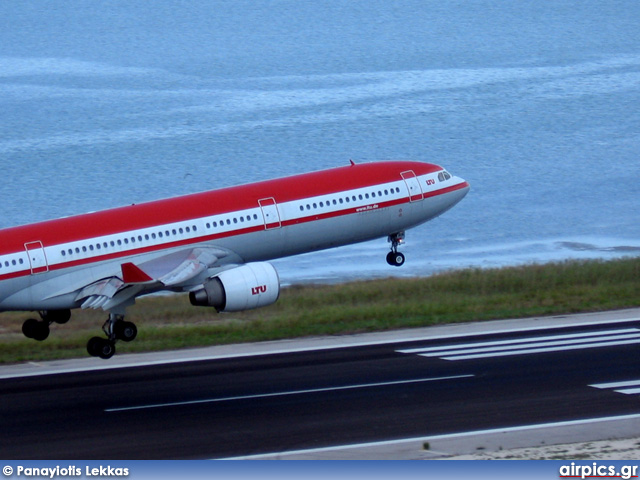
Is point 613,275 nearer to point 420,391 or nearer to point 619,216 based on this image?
point 420,391

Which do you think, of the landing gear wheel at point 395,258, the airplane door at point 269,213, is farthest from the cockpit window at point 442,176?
the airplane door at point 269,213

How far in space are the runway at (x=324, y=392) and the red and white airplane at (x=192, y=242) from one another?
7.98 ft

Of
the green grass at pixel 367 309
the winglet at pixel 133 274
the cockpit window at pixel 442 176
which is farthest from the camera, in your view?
the cockpit window at pixel 442 176

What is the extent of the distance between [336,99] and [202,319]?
74854 mm

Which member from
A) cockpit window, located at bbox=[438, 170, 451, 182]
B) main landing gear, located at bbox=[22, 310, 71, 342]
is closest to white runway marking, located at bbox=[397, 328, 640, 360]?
cockpit window, located at bbox=[438, 170, 451, 182]

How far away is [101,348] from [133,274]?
3.35 m

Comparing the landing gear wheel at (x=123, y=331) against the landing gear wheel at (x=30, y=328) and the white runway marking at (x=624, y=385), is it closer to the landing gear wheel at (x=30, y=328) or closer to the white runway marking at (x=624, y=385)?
the landing gear wheel at (x=30, y=328)

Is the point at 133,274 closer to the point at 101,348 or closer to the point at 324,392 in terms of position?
the point at 101,348

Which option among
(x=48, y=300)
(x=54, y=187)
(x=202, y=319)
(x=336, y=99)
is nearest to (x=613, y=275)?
(x=202, y=319)

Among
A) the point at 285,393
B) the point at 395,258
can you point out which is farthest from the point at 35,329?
the point at 395,258

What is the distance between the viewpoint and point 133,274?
35.8m

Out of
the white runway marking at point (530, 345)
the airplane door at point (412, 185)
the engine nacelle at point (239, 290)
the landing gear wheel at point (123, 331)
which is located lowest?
the white runway marking at point (530, 345)

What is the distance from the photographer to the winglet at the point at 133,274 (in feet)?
116

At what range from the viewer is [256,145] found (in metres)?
108
